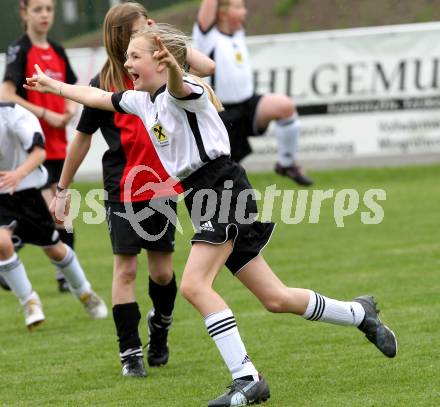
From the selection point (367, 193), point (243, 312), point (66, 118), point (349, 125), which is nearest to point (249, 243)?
point (243, 312)

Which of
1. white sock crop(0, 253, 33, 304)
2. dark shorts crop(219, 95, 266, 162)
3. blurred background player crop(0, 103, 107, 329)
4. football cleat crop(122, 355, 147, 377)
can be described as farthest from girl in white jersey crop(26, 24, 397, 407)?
dark shorts crop(219, 95, 266, 162)

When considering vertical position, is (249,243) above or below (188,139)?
below

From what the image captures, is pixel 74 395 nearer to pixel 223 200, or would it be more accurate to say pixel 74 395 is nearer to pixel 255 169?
pixel 223 200

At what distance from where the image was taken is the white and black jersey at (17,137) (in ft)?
21.5

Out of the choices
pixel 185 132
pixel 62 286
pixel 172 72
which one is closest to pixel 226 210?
pixel 185 132

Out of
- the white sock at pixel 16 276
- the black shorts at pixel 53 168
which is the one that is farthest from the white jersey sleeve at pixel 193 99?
the black shorts at pixel 53 168

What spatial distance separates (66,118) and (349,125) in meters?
6.97

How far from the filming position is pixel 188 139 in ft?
14.8

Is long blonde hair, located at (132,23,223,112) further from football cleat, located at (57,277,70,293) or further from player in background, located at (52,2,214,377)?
football cleat, located at (57,277,70,293)

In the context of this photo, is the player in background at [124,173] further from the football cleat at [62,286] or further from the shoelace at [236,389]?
the football cleat at [62,286]

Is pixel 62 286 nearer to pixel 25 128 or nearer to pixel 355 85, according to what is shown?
pixel 25 128

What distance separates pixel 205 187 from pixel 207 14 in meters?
5.10

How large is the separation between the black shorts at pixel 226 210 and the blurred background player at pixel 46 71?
3.59 meters

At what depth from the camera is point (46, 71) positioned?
8.21m
